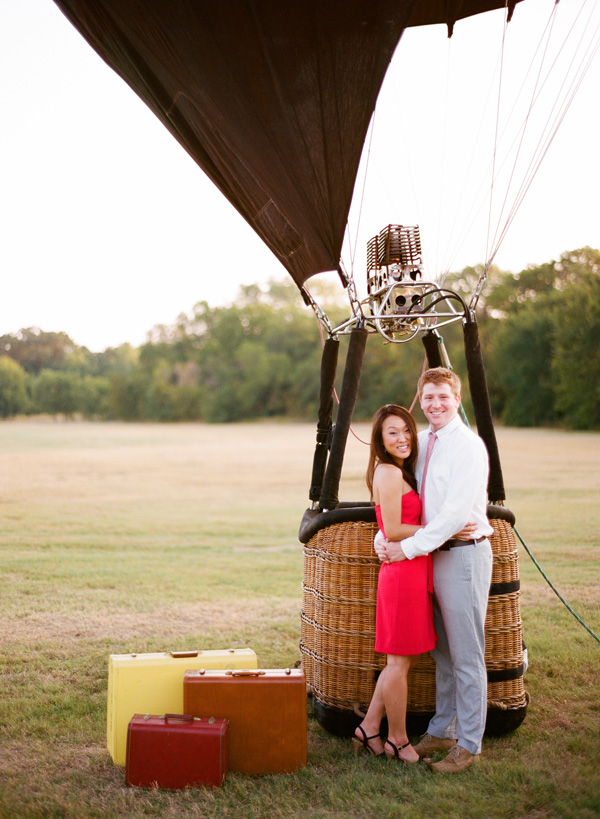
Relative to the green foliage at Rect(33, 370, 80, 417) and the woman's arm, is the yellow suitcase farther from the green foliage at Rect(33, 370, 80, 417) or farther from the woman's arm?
the green foliage at Rect(33, 370, 80, 417)

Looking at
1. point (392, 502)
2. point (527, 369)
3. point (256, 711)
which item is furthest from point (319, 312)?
point (527, 369)

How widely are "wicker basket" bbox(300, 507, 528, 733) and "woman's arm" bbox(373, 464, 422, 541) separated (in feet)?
0.76

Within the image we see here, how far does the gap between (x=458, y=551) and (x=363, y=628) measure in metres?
0.49

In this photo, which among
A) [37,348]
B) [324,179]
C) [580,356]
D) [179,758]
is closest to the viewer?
[179,758]

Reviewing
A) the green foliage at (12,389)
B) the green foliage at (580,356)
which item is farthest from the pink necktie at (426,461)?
the green foliage at (580,356)

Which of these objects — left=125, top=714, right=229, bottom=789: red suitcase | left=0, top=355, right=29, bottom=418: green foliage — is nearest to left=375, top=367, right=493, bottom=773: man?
left=125, top=714, right=229, bottom=789: red suitcase

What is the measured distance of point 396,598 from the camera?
8.34ft

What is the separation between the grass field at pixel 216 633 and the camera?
2.33m

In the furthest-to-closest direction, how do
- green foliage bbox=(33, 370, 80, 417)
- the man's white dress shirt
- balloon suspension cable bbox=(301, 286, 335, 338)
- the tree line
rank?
the tree line → green foliage bbox=(33, 370, 80, 417) → balloon suspension cable bbox=(301, 286, 335, 338) → the man's white dress shirt

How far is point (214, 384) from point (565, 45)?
26.5 meters

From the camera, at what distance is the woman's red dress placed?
2520 millimetres

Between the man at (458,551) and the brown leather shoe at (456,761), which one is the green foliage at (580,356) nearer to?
the man at (458,551)

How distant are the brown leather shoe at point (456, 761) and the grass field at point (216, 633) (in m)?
0.04

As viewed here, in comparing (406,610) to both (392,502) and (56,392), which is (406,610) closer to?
(392,502)
